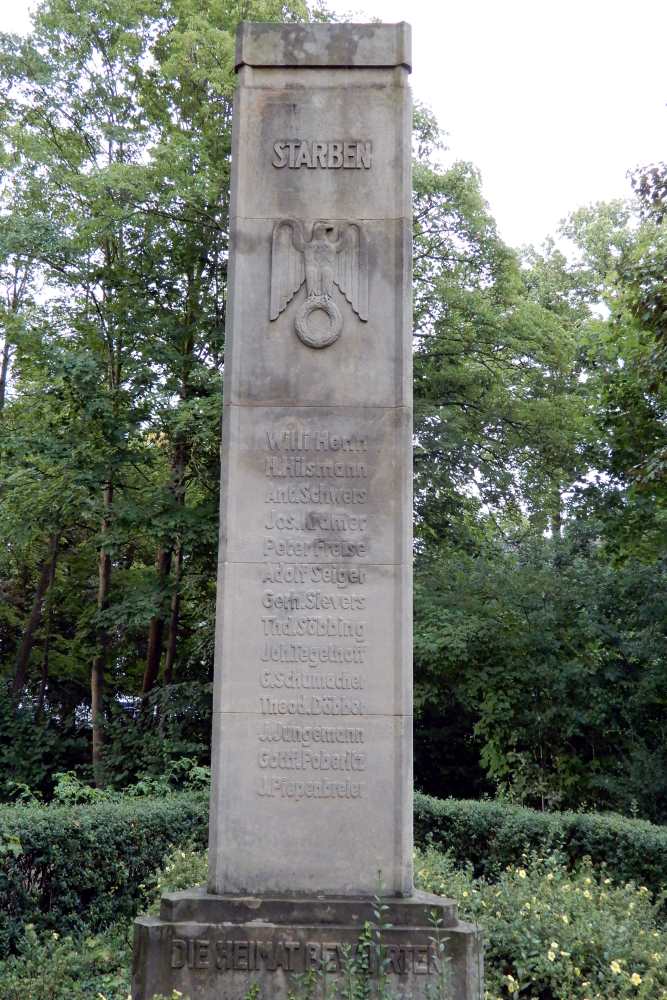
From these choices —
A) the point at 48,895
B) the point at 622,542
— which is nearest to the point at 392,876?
the point at 48,895

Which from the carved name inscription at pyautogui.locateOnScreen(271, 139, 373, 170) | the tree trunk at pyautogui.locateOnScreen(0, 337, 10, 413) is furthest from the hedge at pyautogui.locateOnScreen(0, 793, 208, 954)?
the tree trunk at pyautogui.locateOnScreen(0, 337, 10, 413)

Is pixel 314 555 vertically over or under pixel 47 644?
over

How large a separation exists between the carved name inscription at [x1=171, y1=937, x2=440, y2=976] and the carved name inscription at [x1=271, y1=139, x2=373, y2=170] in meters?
4.72

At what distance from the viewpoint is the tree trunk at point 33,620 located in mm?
21109

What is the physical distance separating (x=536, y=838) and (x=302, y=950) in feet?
17.6

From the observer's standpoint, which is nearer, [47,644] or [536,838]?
[536,838]

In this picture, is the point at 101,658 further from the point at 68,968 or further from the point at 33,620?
the point at 68,968

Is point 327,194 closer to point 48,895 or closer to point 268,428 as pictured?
point 268,428

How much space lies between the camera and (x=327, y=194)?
688 cm

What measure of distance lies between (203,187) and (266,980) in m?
13.6

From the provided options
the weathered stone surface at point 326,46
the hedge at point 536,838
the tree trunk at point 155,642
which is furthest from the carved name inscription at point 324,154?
the tree trunk at point 155,642

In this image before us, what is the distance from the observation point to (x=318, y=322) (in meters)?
6.77

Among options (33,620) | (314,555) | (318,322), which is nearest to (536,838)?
(314,555)

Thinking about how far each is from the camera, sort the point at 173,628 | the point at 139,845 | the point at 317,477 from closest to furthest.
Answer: the point at 317,477 → the point at 139,845 → the point at 173,628
